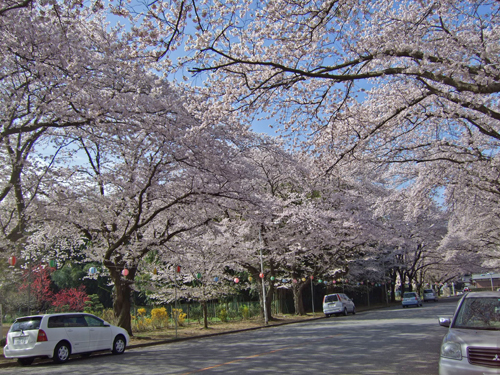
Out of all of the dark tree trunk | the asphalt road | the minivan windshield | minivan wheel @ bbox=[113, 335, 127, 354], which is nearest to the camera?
the minivan windshield

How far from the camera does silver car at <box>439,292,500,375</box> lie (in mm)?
5941

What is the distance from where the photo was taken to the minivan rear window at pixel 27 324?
44.7ft

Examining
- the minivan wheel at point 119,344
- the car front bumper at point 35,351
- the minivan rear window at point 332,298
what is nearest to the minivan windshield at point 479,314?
the car front bumper at point 35,351

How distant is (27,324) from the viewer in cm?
1377

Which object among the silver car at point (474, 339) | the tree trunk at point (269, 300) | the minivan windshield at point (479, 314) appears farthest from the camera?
the tree trunk at point (269, 300)

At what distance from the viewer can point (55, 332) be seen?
13.8 m

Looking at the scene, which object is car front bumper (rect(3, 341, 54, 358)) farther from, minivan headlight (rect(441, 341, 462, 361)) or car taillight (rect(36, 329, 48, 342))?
minivan headlight (rect(441, 341, 462, 361))

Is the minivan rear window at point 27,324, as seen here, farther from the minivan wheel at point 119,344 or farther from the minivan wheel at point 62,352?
the minivan wheel at point 119,344

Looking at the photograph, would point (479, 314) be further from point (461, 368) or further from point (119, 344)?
point (119, 344)

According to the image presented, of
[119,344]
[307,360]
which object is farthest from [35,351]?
[307,360]

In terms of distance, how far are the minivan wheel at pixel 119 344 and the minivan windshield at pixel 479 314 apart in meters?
12.4

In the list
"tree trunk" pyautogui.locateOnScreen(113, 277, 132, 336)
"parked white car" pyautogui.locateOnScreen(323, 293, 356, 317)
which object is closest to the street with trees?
"tree trunk" pyautogui.locateOnScreen(113, 277, 132, 336)

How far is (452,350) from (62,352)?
11.9 meters

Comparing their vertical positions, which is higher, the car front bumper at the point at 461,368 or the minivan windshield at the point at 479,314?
the minivan windshield at the point at 479,314
